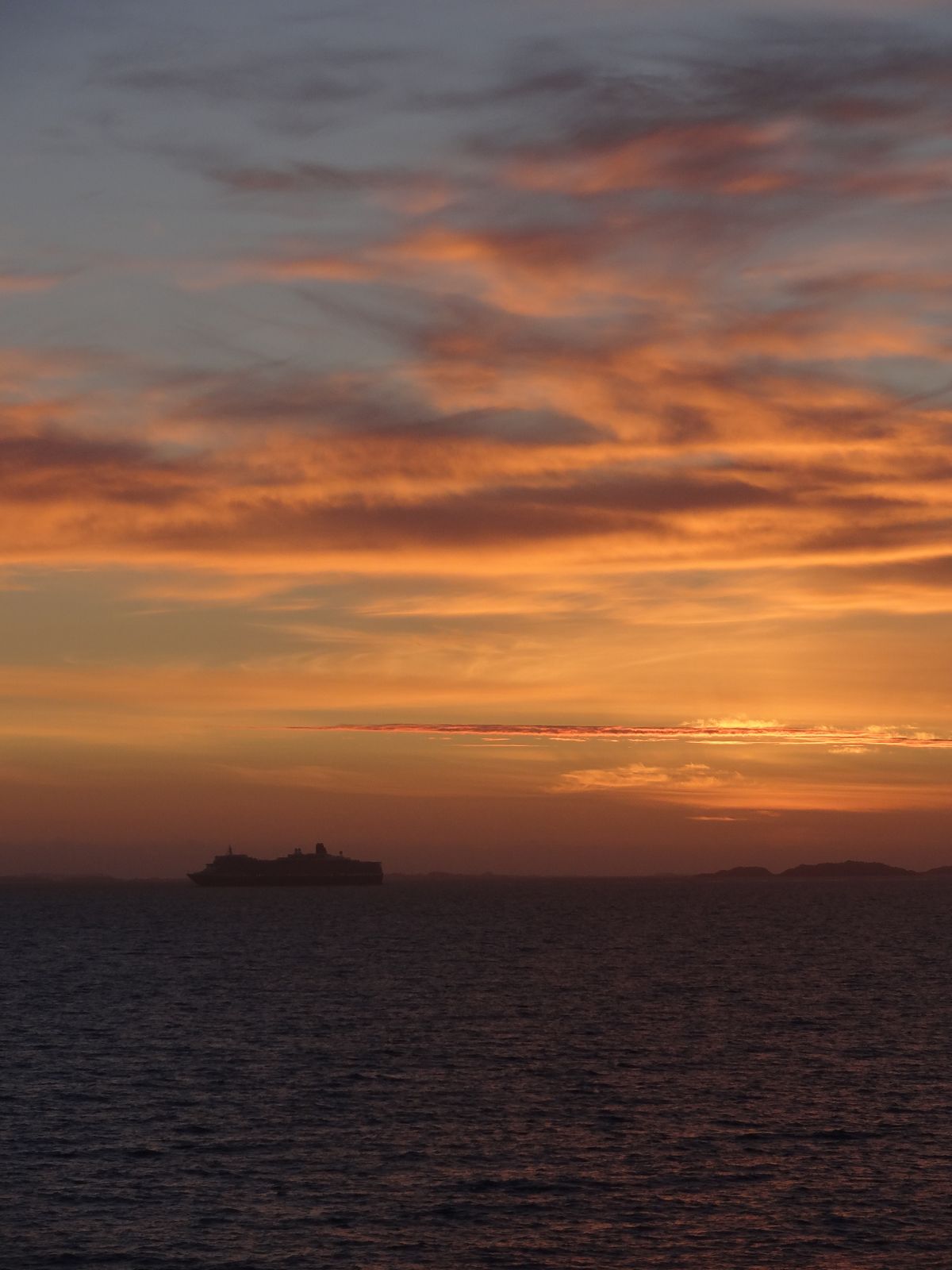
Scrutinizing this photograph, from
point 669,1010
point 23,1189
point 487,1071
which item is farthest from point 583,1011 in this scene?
point 23,1189

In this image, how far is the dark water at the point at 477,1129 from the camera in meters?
53.3

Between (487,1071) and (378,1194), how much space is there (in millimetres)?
29574

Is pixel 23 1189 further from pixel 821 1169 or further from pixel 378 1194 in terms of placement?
pixel 821 1169

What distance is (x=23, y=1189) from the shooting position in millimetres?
59750

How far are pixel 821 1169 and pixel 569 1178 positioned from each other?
36.6ft

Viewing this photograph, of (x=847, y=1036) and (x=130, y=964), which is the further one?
(x=130, y=964)

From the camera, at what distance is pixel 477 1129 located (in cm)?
7125

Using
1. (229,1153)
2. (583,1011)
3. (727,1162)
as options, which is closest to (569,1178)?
(727,1162)

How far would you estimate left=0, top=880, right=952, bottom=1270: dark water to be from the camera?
53.3 meters

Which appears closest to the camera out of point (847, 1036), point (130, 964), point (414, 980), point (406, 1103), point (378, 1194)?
point (378, 1194)

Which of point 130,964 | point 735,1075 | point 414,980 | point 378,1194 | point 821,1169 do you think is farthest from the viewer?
point 130,964

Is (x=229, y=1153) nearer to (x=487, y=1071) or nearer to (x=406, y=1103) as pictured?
(x=406, y=1103)

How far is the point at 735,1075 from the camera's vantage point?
8775 centimetres

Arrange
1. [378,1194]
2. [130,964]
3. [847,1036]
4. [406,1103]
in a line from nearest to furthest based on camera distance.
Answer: [378,1194] → [406,1103] → [847,1036] → [130,964]
